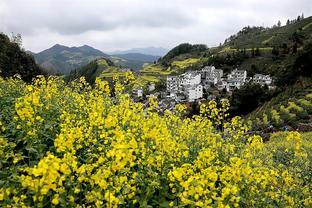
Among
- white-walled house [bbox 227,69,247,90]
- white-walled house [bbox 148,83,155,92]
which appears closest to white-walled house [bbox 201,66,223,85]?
white-walled house [bbox 227,69,247,90]

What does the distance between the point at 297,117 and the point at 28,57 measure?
1316 inches

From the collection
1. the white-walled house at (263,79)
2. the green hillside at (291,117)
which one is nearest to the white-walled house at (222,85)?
the white-walled house at (263,79)

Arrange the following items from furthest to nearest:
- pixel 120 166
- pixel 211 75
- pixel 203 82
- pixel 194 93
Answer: pixel 211 75 → pixel 203 82 → pixel 194 93 → pixel 120 166

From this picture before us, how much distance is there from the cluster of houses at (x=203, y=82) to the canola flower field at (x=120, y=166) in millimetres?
90582

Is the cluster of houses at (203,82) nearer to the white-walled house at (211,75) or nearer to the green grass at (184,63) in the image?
the white-walled house at (211,75)

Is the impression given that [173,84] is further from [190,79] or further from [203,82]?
[203,82]

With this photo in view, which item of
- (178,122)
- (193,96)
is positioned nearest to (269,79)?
(193,96)

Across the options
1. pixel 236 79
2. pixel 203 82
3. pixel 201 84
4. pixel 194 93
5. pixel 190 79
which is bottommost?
pixel 194 93

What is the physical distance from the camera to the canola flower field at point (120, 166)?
161 inches

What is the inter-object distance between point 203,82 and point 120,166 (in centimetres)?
12183

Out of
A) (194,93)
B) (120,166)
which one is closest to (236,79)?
(194,93)

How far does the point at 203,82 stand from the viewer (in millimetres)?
124312

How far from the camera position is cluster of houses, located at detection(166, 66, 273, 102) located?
101 metres

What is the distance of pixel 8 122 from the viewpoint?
744 centimetres
